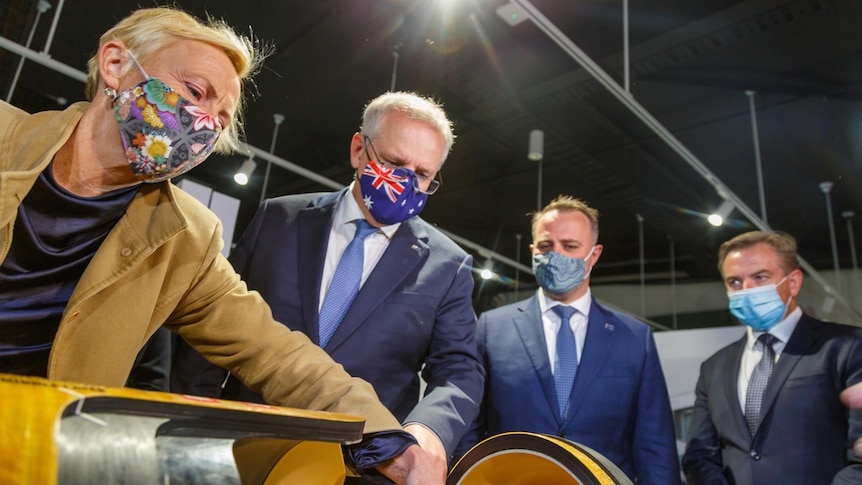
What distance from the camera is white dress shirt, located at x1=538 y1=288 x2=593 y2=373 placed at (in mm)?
2334

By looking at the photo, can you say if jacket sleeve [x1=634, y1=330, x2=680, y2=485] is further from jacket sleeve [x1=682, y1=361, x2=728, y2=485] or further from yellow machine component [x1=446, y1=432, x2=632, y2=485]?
yellow machine component [x1=446, y1=432, x2=632, y2=485]

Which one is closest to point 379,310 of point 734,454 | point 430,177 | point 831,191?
point 430,177

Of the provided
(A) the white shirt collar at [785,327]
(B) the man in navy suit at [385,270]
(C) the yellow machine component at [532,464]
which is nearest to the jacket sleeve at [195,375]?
(B) the man in navy suit at [385,270]

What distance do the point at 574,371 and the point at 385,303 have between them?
110cm

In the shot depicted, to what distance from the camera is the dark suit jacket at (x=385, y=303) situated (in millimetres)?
1373

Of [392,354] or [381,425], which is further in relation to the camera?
[392,354]

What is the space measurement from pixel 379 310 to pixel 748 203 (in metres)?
5.57

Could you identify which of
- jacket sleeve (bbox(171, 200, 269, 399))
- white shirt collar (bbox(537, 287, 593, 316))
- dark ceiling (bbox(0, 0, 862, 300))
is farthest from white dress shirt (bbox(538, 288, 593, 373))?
jacket sleeve (bbox(171, 200, 269, 399))

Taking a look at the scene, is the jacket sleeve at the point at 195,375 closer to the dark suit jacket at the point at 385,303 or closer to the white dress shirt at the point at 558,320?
the dark suit jacket at the point at 385,303

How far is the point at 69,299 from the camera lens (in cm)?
96

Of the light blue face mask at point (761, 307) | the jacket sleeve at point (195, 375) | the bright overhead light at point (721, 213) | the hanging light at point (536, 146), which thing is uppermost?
the hanging light at point (536, 146)

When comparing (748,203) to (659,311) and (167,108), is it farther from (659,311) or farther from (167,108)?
(167,108)

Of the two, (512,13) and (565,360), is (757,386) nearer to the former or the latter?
(565,360)

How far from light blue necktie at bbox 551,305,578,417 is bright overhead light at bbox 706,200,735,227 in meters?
3.56
